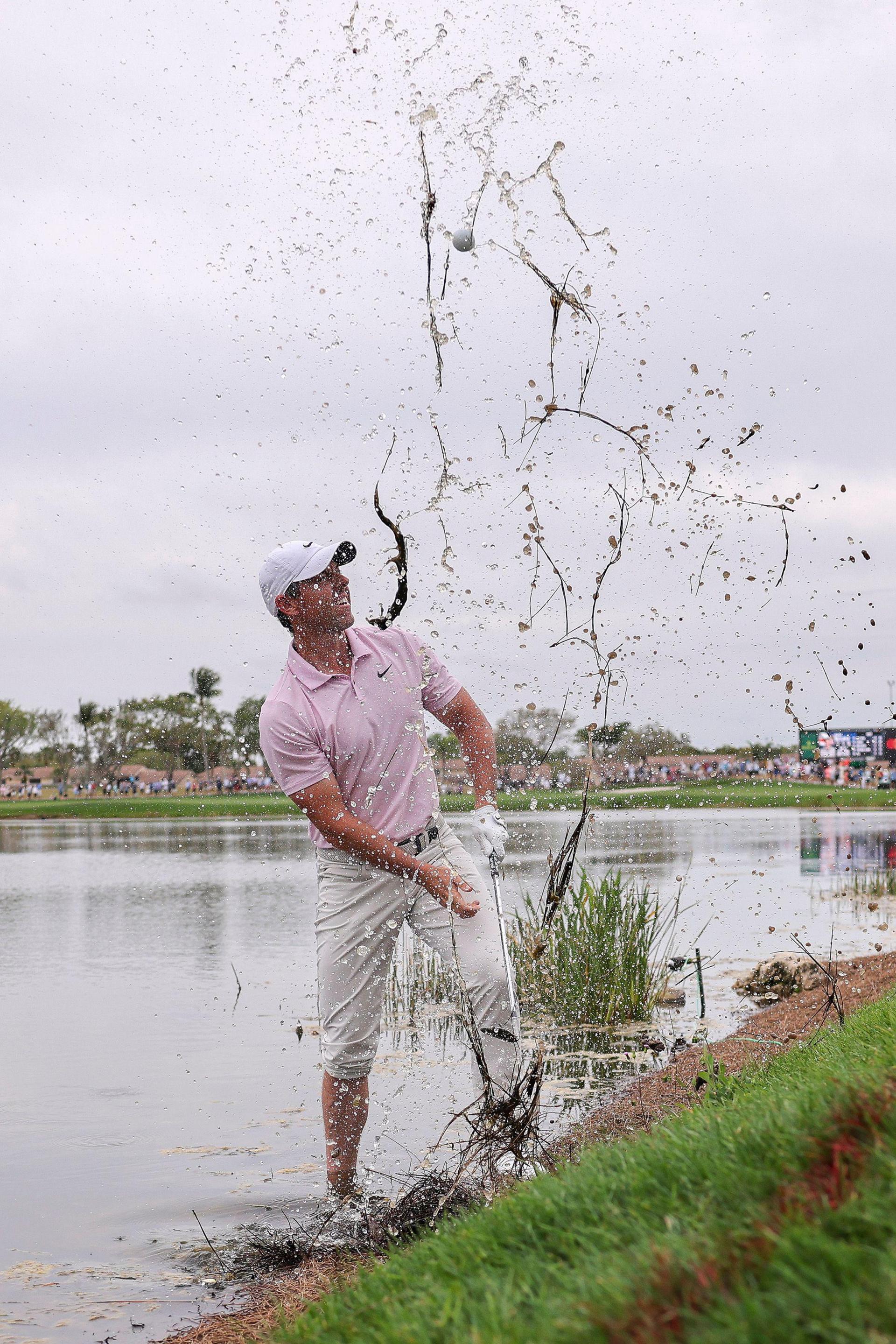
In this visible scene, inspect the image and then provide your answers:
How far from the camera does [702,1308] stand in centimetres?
183

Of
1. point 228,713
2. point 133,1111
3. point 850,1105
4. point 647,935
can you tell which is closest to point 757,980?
point 647,935

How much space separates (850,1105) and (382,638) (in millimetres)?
2774

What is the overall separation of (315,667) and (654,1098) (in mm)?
3137

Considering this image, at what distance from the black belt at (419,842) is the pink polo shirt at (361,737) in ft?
0.11

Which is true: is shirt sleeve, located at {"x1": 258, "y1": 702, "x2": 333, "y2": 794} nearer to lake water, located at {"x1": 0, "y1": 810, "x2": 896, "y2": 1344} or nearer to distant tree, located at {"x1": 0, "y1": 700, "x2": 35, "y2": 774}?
lake water, located at {"x1": 0, "y1": 810, "x2": 896, "y2": 1344}

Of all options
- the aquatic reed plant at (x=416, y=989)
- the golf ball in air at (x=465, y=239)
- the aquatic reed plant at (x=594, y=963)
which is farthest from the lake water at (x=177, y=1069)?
the golf ball in air at (x=465, y=239)

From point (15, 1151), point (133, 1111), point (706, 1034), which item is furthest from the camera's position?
point (706, 1034)

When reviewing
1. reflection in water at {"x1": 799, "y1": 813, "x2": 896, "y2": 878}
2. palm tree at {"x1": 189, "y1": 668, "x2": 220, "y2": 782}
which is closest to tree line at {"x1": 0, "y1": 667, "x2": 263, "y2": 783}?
palm tree at {"x1": 189, "y1": 668, "x2": 220, "y2": 782}

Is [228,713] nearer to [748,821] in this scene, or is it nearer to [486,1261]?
[748,821]

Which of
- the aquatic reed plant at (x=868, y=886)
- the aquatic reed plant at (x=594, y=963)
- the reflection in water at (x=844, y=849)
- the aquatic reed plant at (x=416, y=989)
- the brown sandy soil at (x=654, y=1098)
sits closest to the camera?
the brown sandy soil at (x=654, y=1098)

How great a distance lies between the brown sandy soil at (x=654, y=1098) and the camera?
3.99 m

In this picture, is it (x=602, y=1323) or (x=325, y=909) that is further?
(x=325, y=909)

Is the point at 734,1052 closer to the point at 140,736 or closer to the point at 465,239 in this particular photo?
the point at 465,239

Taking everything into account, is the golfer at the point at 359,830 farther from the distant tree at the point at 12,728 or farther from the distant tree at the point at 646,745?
the distant tree at the point at 12,728
